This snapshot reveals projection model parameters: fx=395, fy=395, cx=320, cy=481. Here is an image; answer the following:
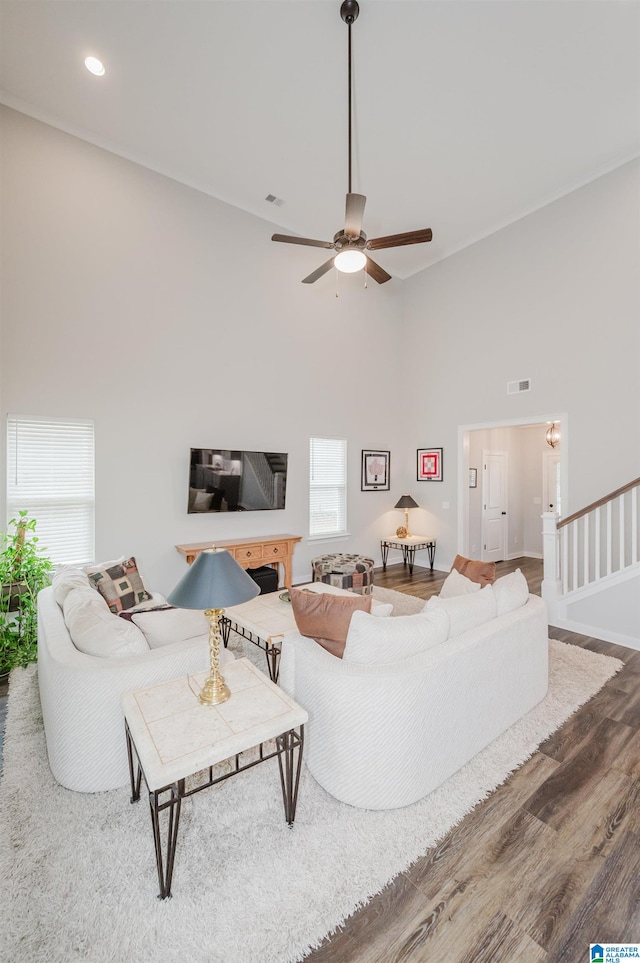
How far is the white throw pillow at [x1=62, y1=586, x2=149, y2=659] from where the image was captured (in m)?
2.00

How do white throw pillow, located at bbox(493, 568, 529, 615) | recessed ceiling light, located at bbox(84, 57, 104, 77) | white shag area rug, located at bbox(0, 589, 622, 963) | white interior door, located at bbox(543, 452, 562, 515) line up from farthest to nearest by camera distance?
white interior door, located at bbox(543, 452, 562, 515) → recessed ceiling light, located at bbox(84, 57, 104, 77) → white throw pillow, located at bbox(493, 568, 529, 615) → white shag area rug, located at bbox(0, 589, 622, 963)

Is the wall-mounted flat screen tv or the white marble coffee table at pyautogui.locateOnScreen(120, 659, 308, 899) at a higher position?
the wall-mounted flat screen tv

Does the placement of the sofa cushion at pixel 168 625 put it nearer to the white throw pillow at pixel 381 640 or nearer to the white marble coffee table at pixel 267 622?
the white marble coffee table at pixel 267 622

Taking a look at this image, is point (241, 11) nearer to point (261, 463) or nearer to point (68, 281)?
point (68, 281)

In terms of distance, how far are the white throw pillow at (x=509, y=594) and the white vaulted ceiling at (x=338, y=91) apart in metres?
4.18

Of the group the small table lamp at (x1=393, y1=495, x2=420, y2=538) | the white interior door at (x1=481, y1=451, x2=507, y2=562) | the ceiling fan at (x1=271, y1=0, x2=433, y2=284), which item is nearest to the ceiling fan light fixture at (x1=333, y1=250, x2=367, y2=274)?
the ceiling fan at (x1=271, y1=0, x2=433, y2=284)

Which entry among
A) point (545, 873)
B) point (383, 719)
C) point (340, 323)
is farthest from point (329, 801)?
point (340, 323)

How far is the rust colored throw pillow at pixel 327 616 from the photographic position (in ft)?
6.79

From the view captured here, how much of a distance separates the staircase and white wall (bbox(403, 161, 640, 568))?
67 centimetres

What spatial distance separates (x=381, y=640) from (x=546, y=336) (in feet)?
16.1

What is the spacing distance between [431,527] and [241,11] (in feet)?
20.1

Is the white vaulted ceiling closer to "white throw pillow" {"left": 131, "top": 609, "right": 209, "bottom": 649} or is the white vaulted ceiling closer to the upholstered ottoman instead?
"white throw pillow" {"left": 131, "top": 609, "right": 209, "bottom": 649}

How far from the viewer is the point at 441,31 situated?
3.06 meters

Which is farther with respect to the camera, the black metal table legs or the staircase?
the staircase
